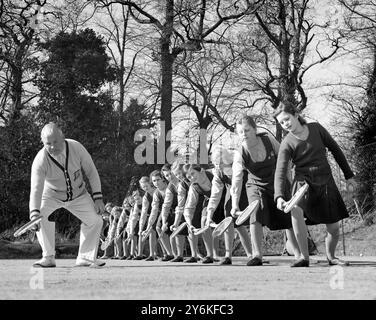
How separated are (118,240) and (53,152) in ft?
36.1

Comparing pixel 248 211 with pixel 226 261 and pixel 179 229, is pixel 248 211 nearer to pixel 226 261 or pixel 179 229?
pixel 226 261

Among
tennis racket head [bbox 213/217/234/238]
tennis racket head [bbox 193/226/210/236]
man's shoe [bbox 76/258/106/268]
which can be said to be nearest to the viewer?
man's shoe [bbox 76/258/106/268]

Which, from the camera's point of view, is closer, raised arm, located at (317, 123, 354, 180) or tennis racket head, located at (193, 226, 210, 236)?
raised arm, located at (317, 123, 354, 180)

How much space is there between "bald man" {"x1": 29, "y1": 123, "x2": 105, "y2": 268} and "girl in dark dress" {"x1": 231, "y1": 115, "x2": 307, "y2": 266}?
1877 millimetres

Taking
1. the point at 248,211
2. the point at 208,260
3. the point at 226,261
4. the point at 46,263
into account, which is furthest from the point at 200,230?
the point at 46,263

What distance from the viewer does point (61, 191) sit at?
385 inches

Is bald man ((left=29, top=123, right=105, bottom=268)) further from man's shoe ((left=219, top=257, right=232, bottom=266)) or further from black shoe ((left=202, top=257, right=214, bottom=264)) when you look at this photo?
black shoe ((left=202, top=257, right=214, bottom=264))

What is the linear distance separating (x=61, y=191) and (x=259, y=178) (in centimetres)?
255

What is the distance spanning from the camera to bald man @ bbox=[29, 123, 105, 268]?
9484mm

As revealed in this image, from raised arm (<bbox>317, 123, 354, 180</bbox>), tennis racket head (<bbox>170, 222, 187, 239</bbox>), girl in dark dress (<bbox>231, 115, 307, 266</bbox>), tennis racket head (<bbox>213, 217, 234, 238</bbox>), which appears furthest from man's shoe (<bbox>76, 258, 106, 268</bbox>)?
tennis racket head (<bbox>170, 222, 187, 239</bbox>)

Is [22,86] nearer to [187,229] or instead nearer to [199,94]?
[199,94]

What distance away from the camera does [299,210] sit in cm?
848
